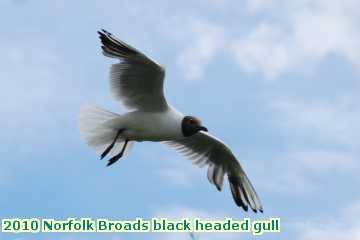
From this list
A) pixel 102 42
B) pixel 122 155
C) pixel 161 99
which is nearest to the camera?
pixel 102 42

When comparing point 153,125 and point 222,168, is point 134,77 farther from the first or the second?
point 222,168

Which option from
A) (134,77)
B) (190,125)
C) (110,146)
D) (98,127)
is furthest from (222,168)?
(134,77)

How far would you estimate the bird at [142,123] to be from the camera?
340 inches

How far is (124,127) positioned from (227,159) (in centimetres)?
201

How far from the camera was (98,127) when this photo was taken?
9625 millimetres

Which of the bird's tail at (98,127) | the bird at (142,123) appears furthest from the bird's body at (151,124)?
the bird's tail at (98,127)

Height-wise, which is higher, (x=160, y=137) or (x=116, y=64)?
(x=116, y=64)

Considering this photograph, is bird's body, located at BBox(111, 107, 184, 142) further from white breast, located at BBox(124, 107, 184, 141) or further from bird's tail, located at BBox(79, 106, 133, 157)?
bird's tail, located at BBox(79, 106, 133, 157)

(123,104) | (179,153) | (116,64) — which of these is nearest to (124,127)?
(123,104)

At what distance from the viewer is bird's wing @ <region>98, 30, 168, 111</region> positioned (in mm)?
8516

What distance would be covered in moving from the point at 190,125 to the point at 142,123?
69 cm

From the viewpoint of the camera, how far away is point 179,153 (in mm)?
10922

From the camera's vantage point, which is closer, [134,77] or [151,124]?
[134,77]

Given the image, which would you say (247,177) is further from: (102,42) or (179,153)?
(102,42)
